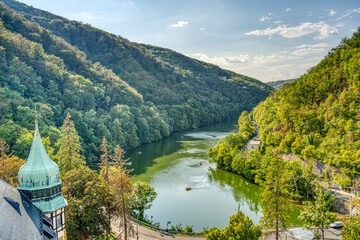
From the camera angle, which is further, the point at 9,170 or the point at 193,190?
the point at 193,190

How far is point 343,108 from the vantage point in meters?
46.1

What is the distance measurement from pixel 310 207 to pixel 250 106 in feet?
575

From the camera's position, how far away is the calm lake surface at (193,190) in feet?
123

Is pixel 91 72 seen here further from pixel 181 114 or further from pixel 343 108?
pixel 343 108

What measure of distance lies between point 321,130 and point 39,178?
47413 mm

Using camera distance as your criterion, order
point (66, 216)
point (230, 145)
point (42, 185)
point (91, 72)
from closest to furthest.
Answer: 1. point (42, 185)
2. point (66, 216)
3. point (230, 145)
4. point (91, 72)

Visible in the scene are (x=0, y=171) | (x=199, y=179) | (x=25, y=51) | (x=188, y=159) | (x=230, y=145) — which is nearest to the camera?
(x=0, y=171)

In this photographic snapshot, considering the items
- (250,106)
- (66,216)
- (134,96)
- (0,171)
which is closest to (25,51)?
(134,96)

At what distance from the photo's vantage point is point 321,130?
1960 inches

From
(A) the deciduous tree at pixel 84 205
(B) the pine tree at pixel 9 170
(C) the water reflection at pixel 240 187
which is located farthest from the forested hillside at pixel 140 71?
(A) the deciduous tree at pixel 84 205

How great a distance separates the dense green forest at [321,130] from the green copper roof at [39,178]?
32.2 metres

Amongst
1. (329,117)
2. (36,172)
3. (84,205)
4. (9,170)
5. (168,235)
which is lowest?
(168,235)

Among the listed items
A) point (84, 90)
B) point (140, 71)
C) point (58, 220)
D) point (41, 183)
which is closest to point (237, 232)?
point (58, 220)

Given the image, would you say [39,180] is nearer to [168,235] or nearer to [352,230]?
[168,235]
